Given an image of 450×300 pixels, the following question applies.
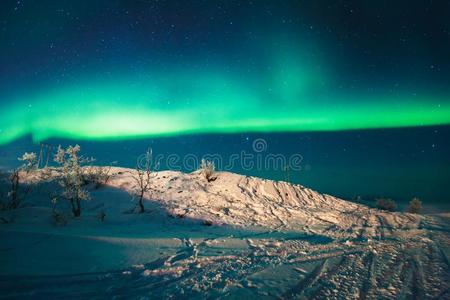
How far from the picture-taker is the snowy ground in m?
5.52

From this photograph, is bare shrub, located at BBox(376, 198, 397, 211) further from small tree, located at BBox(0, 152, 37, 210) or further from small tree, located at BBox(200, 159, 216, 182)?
small tree, located at BBox(0, 152, 37, 210)

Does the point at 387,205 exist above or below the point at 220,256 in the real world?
below

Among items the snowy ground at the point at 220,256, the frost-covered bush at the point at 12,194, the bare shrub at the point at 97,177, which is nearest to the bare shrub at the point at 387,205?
the snowy ground at the point at 220,256

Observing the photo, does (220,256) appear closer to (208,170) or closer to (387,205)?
(208,170)

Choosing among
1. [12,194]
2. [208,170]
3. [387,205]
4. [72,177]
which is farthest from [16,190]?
[387,205]

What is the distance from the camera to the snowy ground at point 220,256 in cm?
552

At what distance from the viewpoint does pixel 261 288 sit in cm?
560

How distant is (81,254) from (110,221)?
6609mm

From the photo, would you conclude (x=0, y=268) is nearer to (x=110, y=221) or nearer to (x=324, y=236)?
(x=110, y=221)

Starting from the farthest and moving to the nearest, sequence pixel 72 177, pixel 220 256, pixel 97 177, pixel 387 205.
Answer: pixel 387 205 → pixel 97 177 → pixel 72 177 → pixel 220 256

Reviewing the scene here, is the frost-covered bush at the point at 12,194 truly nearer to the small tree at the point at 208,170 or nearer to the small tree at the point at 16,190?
the small tree at the point at 16,190

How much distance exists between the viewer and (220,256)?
26.2 ft

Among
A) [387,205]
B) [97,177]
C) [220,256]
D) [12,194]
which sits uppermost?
[97,177]

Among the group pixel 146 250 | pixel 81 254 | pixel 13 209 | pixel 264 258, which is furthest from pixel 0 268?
pixel 13 209
